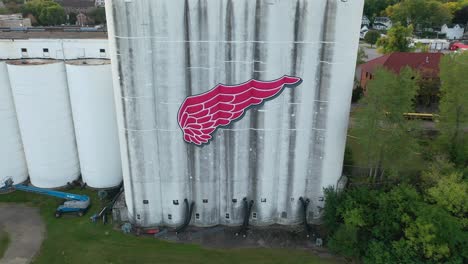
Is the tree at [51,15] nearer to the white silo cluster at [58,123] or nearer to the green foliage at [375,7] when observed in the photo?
the white silo cluster at [58,123]

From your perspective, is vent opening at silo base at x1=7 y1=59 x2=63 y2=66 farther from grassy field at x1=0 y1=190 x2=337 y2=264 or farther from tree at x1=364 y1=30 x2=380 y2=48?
tree at x1=364 y1=30 x2=380 y2=48

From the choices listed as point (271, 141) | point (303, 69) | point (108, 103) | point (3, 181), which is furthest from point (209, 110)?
point (3, 181)

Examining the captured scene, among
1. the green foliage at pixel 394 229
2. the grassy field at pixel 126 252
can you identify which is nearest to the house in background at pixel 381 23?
the green foliage at pixel 394 229

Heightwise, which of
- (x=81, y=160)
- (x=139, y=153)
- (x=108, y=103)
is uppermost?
(x=108, y=103)

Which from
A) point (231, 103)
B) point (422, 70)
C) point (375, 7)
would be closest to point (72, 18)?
point (375, 7)

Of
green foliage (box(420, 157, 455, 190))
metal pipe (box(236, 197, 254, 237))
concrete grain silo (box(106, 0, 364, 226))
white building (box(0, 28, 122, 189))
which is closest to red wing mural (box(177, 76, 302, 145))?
concrete grain silo (box(106, 0, 364, 226))

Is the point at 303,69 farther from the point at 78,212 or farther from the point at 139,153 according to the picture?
the point at 78,212
